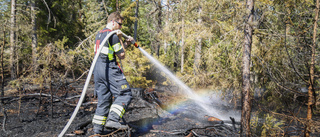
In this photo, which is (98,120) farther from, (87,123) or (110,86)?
(87,123)

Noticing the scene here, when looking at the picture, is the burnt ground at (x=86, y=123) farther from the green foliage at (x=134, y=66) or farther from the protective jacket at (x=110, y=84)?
the green foliage at (x=134, y=66)

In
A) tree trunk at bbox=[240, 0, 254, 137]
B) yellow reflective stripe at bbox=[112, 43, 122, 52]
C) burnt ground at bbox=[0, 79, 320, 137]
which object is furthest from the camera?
tree trunk at bbox=[240, 0, 254, 137]

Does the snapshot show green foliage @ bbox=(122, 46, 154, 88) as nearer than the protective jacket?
No

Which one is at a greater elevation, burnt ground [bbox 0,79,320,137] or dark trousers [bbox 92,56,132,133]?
dark trousers [bbox 92,56,132,133]

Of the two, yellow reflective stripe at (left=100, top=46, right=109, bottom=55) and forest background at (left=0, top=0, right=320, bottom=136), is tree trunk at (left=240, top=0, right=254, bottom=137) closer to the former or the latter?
forest background at (left=0, top=0, right=320, bottom=136)

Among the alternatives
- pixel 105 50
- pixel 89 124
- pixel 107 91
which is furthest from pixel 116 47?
pixel 89 124

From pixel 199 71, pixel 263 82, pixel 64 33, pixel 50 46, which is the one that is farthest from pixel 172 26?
pixel 64 33

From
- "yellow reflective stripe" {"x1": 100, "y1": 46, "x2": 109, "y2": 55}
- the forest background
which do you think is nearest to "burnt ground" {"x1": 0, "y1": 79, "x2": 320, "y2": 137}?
the forest background

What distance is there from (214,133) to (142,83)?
267 inches

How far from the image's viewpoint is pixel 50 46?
14.4 ft

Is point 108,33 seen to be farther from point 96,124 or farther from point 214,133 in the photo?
point 214,133

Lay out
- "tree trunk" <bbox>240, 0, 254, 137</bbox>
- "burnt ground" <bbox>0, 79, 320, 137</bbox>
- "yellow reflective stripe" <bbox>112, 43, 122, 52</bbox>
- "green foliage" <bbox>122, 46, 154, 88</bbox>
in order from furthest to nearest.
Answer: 1. "green foliage" <bbox>122, 46, 154, 88</bbox>
2. "tree trunk" <bbox>240, 0, 254, 137</bbox>
3. "burnt ground" <bbox>0, 79, 320, 137</bbox>
4. "yellow reflective stripe" <bbox>112, 43, 122, 52</bbox>

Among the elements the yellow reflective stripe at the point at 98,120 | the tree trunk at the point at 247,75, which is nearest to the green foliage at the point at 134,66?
the yellow reflective stripe at the point at 98,120

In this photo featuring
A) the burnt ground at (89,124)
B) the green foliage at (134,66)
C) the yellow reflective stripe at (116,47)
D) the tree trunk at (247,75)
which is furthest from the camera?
the green foliage at (134,66)
